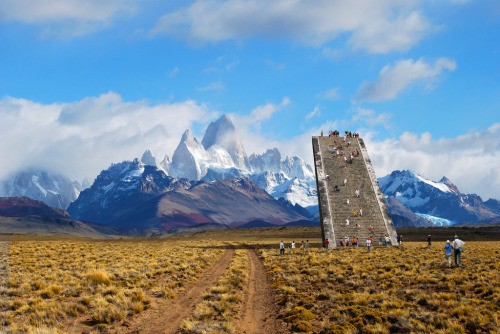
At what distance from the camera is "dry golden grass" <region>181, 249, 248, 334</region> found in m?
11.2

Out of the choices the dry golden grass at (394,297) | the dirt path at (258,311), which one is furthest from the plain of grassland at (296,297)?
the dirt path at (258,311)

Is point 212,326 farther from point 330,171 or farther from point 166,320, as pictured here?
point 330,171

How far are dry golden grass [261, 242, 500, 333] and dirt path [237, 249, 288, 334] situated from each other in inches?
Answer: 22.0

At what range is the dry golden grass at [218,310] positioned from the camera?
11180mm

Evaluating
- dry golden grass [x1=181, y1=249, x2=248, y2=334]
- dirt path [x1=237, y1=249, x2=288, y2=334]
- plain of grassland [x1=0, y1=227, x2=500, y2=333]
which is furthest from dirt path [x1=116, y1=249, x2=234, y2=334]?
dirt path [x1=237, y1=249, x2=288, y2=334]

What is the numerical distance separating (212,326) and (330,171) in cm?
4145

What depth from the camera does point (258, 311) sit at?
45.0 feet

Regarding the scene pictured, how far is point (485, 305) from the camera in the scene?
39.2 feet

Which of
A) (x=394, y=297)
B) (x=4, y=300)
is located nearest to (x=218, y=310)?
(x=394, y=297)

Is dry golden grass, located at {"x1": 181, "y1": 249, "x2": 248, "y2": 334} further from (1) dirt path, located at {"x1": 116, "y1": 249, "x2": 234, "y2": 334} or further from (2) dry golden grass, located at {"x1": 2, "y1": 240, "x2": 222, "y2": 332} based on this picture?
(2) dry golden grass, located at {"x1": 2, "y1": 240, "x2": 222, "y2": 332}

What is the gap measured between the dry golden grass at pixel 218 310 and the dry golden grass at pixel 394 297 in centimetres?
198

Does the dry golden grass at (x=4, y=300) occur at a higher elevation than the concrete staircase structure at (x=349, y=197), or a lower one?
lower

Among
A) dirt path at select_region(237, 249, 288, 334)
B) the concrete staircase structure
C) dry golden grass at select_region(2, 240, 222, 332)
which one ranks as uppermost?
the concrete staircase structure

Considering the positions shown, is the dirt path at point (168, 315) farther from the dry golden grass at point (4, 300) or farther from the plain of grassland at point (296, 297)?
the dry golden grass at point (4, 300)
